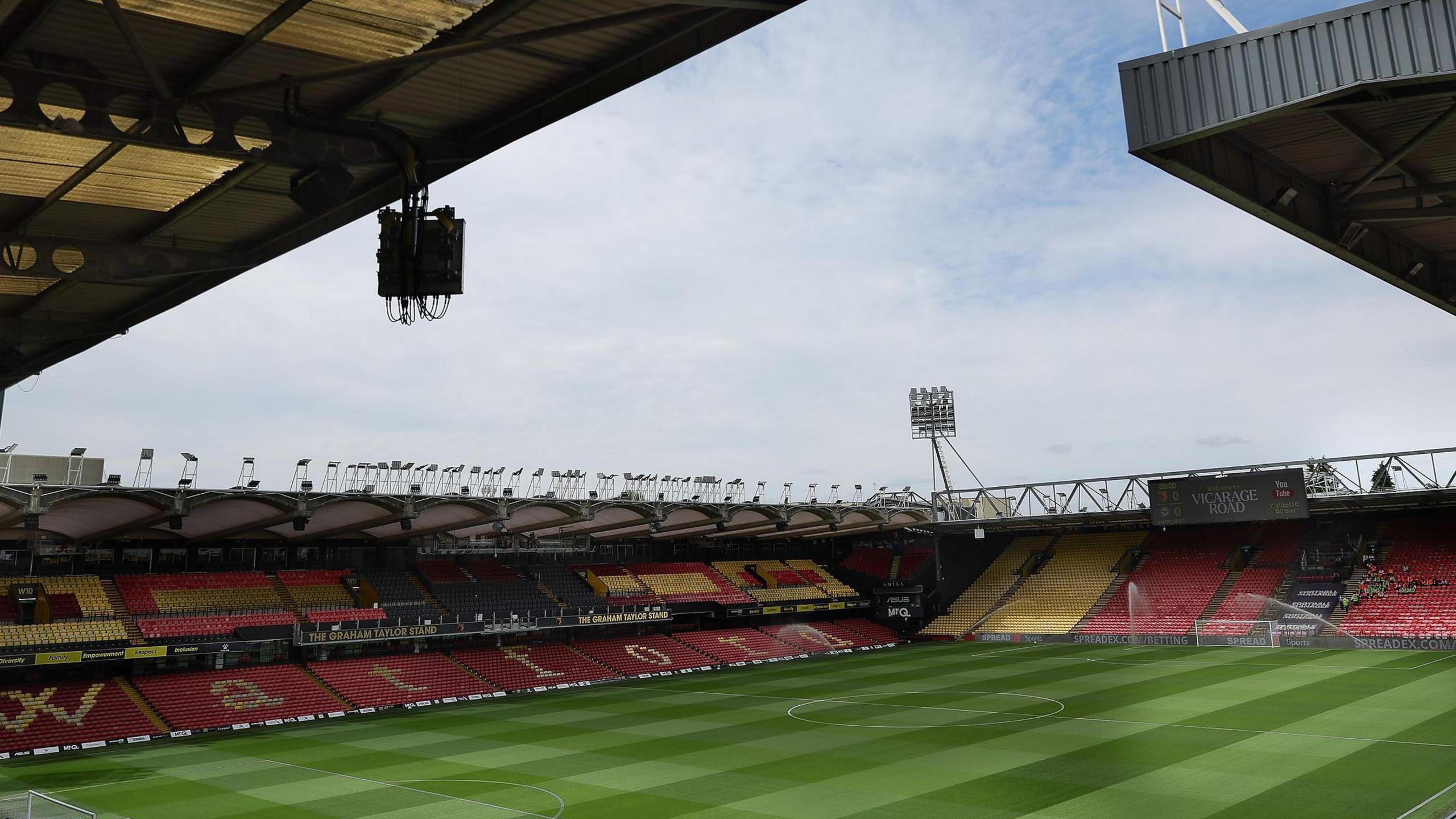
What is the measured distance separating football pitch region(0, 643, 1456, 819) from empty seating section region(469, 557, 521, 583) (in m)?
10.2

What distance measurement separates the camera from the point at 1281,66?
6.25m

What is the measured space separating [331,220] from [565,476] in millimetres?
33222

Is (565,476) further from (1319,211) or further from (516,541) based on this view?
(1319,211)

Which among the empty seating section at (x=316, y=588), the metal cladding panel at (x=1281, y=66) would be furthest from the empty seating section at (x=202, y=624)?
the metal cladding panel at (x=1281, y=66)

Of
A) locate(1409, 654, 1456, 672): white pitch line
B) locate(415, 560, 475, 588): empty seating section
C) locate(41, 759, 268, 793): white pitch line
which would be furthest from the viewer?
locate(415, 560, 475, 588): empty seating section

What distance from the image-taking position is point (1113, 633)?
171ft

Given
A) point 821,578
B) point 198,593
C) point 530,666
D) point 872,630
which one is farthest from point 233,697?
point 821,578

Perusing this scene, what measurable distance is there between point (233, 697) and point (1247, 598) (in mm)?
46623

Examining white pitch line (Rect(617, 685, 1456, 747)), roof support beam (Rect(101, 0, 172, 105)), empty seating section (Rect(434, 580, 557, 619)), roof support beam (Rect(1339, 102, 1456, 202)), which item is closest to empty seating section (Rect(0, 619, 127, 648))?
empty seating section (Rect(434, 580, 557, 619))

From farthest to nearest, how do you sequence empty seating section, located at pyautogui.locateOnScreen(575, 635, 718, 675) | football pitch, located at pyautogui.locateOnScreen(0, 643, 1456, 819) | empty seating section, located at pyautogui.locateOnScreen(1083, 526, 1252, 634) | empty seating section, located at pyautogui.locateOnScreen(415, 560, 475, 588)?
empty seating section, located at pyautogui.locateOnScreen(1083, 526, 1252, 634), empty seating section, located at pyautogui.locateOnScreen(415, 560, 475, 588), empty seating section, located at pyautogui.locateOnScreen(575, 635, 718, 675), football pitch, located at pyautogui.locateOnScreen(0, 643, 1456, 819)

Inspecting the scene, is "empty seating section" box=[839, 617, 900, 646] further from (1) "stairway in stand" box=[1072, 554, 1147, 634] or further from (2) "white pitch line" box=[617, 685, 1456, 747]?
(2) "white pitch line" box=[617, 685, 1456, 747]

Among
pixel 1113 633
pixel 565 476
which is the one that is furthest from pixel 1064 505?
pixel 565 476

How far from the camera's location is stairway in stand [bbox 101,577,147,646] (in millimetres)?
34625

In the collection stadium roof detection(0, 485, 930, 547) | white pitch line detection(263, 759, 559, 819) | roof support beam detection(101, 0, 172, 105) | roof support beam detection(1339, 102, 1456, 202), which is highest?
roof support beam detection(101, 0, 172, 105)
